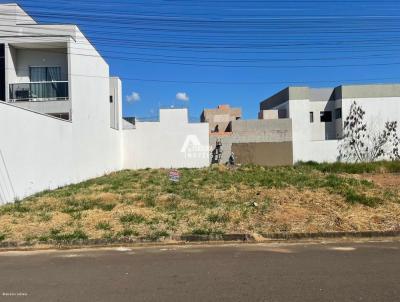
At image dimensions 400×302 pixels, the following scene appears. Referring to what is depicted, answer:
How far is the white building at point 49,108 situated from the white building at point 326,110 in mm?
17329

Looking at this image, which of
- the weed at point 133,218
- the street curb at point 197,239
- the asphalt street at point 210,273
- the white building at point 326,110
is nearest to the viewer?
the asphalt street at point 210,273

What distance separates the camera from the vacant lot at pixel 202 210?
10.3 metres

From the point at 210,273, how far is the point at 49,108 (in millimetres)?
A: 17221

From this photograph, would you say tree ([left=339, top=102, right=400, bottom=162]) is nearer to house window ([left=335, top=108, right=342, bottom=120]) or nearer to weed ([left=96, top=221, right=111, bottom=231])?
house window ([left=335, top=108, right=342, bottom=120])

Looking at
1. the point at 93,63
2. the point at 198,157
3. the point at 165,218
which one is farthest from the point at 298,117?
the point at 165,218

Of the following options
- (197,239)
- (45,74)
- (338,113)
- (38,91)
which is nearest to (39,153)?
(38,91)

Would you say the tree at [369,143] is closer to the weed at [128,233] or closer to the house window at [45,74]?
the house window at [45,74]

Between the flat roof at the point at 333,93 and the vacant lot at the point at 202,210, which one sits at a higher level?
the flat roof at the point at 333,93

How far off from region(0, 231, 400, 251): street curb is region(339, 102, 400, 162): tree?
30.0 metres

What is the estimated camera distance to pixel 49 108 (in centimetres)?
2183

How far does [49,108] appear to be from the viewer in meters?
21.8

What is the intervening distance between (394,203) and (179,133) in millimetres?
21777

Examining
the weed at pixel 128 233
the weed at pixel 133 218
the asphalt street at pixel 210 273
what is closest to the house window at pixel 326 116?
the weed at pixel 133 218

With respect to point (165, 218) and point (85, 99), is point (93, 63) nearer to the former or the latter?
point (85, 99)
